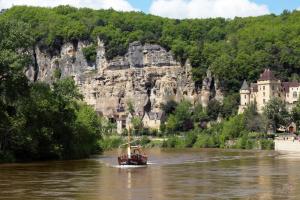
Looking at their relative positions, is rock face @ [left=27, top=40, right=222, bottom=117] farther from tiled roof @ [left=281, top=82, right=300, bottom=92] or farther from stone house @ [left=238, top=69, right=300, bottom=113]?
tiled roof @ [left=281, top=82, right=300, bottom=92]

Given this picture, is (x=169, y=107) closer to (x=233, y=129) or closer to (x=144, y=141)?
(x=144, y=141)

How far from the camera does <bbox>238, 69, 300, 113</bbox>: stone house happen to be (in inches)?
6152

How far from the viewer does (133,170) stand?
59.8 metres

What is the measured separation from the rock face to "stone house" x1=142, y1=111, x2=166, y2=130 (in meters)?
3.79

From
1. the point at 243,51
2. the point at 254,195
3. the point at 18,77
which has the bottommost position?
the point at 254,195

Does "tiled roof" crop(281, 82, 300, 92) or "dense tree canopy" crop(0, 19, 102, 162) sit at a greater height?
"tiled roof" crop(281, 82, 300, 92)

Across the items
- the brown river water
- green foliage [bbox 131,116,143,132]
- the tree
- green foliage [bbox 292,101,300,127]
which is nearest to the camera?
the brown river water

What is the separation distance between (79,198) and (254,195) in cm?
1001

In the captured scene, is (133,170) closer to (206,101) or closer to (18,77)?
(18,77)

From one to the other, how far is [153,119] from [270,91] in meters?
34.5

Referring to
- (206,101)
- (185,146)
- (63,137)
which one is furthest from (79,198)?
(206,101)

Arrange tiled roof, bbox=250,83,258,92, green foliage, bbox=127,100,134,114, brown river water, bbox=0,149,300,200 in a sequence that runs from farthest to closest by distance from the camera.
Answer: green foliage, bbox=127,100,134,114
tiled roof, bbox=250,83,258,92
brown river water, bbox=0,149,300,200

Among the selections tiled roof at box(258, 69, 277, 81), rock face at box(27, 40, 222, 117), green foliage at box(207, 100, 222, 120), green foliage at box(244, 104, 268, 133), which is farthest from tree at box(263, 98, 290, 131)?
rock face at box(27, 40, 222, 117)

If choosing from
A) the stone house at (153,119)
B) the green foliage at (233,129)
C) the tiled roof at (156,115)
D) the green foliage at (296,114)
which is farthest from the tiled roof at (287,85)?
the green foliage at (233,129)
